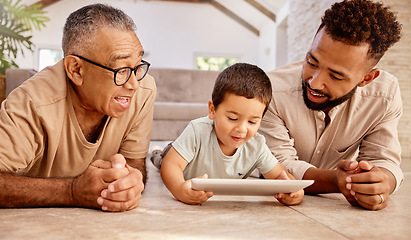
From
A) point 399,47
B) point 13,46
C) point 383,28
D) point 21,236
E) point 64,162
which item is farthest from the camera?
point 399,47

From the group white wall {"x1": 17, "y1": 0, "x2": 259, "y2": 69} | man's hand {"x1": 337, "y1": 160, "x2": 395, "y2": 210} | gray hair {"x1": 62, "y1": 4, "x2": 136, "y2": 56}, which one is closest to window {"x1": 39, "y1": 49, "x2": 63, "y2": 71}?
white wall {"x1": 17, "y1": 0, "x2": 259, "y2": 69}

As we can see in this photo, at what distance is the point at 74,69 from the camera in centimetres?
146

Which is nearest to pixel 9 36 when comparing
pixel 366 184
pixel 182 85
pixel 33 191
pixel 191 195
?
pixel 182 85

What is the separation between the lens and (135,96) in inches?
62.4

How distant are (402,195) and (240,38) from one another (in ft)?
34.2

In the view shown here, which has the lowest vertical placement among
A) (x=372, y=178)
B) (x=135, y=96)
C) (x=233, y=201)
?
(x=233, y=201)

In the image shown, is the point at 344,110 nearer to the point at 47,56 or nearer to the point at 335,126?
the point at 335,126

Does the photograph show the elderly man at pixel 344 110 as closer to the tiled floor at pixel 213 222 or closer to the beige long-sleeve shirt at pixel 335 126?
the beige long-sleeve shirt at pixel 335 126

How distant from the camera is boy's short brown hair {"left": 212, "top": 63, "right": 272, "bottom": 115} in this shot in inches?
58.7

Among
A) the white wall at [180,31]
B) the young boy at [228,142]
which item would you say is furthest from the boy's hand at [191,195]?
the white wall at [180,31]

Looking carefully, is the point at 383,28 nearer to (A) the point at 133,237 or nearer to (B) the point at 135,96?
(B) the point at 135,96

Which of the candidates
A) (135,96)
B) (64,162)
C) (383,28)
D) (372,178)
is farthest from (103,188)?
(383,28)

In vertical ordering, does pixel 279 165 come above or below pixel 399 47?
below

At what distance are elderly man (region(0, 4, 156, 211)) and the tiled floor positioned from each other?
8cm
